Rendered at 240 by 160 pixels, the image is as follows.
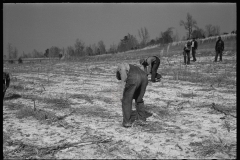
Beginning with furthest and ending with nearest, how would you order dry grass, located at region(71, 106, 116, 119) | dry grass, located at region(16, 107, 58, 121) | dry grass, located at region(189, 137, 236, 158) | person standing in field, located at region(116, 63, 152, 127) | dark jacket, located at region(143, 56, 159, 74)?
dark jacket, located at region(143, 56, 159, 74) < dry grass, located at region(71, 106, 116, 119) < dry grass, located at region(16, 107, 58, 121) < person standing in field, located at region(116, 63, 152, 127) < dry grass, located at region(189, 137, 236, 158)

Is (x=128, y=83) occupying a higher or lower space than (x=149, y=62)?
lower

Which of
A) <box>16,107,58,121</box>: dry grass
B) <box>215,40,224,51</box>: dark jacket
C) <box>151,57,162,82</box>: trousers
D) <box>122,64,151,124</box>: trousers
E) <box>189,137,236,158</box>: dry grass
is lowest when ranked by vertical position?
<box>189,137,236,158</box>: dry grass

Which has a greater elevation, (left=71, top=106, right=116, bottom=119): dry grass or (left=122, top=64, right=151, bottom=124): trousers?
(left=122, top=64, right=151, bottom=124): trousers

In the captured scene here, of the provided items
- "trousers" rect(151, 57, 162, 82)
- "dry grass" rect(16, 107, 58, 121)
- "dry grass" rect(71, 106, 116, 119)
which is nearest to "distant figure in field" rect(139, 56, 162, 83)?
"trousers" rect(151, 57, 162, 82)

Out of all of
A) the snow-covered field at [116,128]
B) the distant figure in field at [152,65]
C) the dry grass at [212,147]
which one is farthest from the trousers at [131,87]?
the distant figure in field at [152,65]

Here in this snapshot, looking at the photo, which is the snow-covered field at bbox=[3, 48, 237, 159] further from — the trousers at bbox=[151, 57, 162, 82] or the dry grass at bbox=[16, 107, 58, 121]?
the trousers at bbox=[151, 57, 162, 82]

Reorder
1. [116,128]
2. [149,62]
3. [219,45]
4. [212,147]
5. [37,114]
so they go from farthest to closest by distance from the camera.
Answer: [219,45]
[149,62]
[37,114]
[116,128]
[212,147]

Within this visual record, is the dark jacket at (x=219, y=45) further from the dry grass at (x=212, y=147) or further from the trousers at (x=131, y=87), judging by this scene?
the dry grass at (x=212, y=147)

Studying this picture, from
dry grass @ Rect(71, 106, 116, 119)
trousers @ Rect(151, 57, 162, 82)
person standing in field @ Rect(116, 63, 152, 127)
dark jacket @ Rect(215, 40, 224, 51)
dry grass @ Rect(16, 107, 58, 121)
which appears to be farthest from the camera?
dark jacket @ Rect(215, 40, 224, 51)

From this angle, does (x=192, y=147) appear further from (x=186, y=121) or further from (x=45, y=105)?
(x=45, y=105)

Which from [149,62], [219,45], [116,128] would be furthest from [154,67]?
[219,45]

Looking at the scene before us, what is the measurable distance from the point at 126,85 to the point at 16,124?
108 inches

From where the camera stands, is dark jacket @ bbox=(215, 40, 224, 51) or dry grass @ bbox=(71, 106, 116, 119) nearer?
dry grass @ bbox=(71, 106, 116, 119)

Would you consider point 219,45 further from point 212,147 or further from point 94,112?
point 212,147
